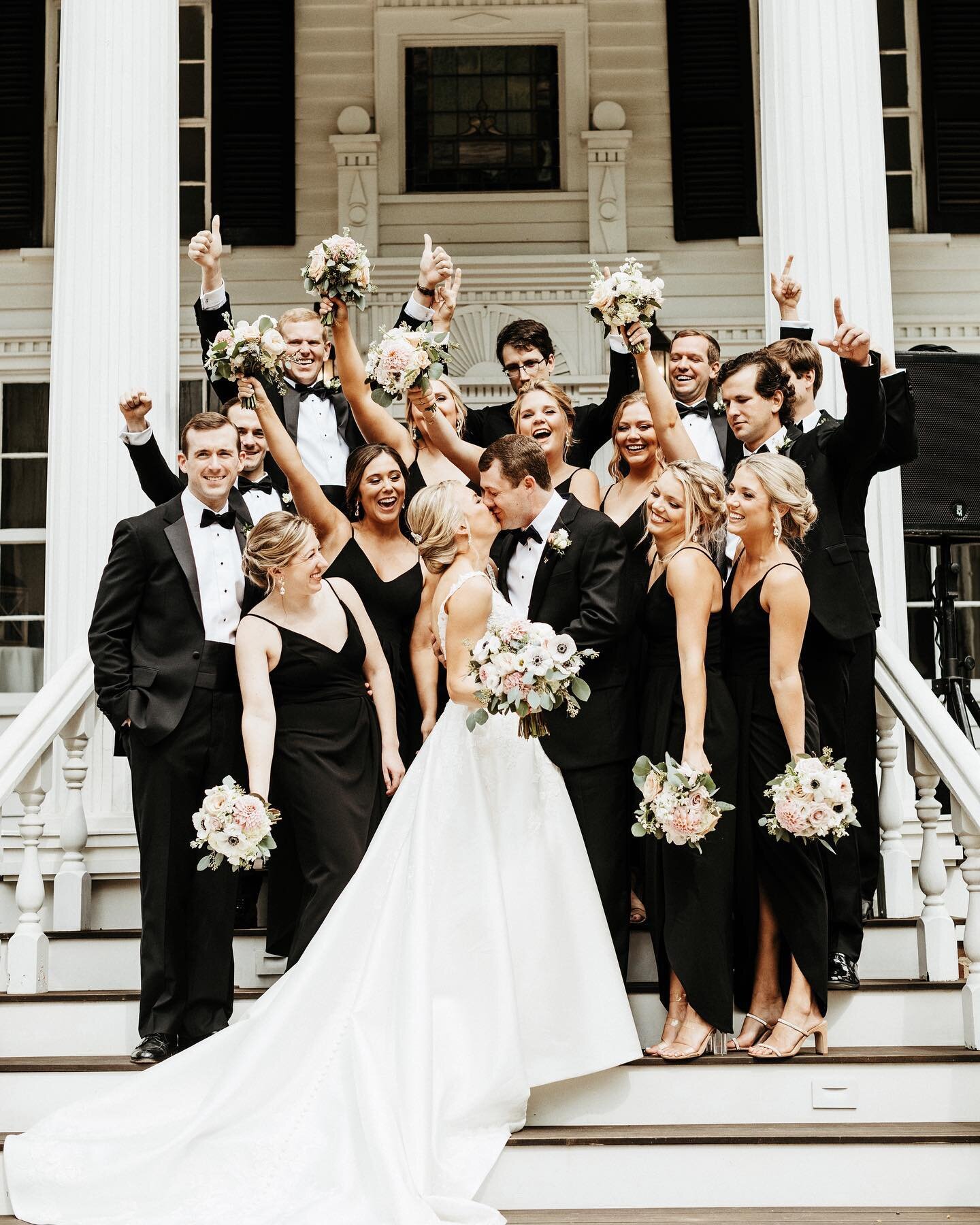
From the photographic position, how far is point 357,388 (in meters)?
5.58

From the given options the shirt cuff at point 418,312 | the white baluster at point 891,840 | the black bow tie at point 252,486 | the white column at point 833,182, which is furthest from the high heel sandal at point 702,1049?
the shirt cuff at point 418,312

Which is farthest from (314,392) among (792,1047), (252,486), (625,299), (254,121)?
(254,121)

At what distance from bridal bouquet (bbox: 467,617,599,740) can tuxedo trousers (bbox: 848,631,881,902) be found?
3.91 feet

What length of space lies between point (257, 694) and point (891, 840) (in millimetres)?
2388

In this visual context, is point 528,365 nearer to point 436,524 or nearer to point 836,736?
point 436,524

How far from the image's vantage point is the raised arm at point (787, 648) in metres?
4.77

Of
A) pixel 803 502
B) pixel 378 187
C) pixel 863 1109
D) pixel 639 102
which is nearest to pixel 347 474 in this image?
pixel 803 502

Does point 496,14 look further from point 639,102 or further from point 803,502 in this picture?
point 803,502

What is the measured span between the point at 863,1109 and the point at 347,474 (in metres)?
2.79

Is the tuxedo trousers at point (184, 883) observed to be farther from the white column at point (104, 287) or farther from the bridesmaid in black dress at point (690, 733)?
the white column at point (104, 287)

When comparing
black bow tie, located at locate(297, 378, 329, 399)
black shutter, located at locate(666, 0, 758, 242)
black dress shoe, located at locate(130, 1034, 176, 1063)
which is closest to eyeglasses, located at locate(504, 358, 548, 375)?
black bow tie, located at locate(297, 378, 329, 399)

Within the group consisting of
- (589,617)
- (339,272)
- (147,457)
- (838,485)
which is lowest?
(589,617)

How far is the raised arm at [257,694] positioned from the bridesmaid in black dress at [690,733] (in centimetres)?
124

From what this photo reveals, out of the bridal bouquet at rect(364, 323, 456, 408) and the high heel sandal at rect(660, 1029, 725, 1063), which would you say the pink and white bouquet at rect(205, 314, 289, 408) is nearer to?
the bridal bouquet at rect(364, 323, 456, 408)
